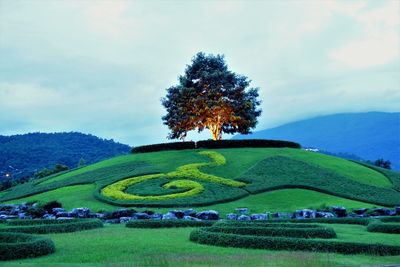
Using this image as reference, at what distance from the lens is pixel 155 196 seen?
3081 cm

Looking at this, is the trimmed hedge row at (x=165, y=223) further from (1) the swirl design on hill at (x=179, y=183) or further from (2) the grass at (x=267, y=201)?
(1) the swirl design on hill at (x=179, y=183)

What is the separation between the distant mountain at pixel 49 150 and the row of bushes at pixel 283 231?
6233 centimetres

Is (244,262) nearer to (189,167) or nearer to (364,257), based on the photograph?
(364,257)

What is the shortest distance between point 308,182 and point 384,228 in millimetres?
14819

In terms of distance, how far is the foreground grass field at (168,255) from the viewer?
11984 millimetres

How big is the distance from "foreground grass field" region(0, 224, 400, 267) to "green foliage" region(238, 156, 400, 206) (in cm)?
1401

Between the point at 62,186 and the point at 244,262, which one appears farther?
the point at 62,186

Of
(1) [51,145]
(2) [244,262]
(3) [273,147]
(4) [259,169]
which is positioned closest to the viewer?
(2) [244,262]

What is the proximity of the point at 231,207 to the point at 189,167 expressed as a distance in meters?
8.84

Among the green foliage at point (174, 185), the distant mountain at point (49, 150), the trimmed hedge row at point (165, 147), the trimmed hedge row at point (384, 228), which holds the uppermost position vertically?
the distant mountain at point (49, 150)

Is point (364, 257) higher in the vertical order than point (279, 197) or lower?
lower

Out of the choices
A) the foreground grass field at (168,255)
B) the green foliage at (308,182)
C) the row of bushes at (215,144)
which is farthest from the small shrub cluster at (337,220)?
the row of bushes at (215,144)

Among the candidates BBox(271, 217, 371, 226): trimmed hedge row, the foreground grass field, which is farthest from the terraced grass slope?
the foreground grass field

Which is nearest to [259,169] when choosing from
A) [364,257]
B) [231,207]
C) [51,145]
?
[231,207]
